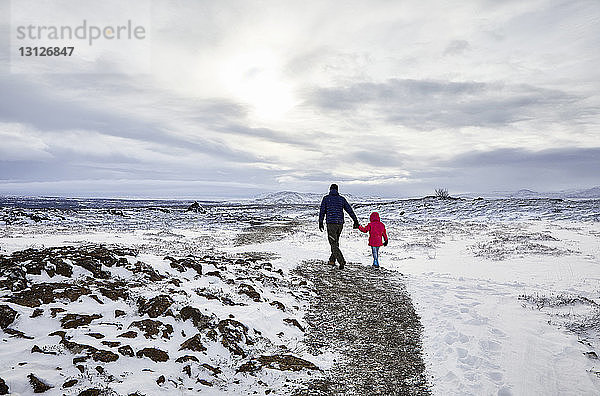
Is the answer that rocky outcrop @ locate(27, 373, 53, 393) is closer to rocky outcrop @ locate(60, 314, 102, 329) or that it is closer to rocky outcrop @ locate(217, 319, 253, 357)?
rocky outcrop @ locate(60, 314, 102, 329)

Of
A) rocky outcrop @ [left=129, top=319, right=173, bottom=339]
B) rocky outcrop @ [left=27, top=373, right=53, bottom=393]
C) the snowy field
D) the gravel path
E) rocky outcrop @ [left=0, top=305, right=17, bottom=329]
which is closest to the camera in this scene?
rocky outcrop @ [left=27, top=373, right=53, bottom=393]

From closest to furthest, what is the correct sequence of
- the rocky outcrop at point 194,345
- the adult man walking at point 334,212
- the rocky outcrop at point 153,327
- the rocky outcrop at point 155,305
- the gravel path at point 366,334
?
1. the gravel path at point 366,334
2. the rocky outcrop at point 194,345
3. the rocky outcrop at point 153,327
4. the rocky outcrop at point 155,305
5. the adult man walking at point 334,212

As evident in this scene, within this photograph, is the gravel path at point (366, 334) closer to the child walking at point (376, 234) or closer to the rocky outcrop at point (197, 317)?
the child walking at point (376, 234)

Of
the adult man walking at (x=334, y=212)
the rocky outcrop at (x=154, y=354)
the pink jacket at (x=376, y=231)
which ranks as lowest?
the rocky outcrop at (x=154, y=354)

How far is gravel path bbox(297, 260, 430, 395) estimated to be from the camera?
5377mm

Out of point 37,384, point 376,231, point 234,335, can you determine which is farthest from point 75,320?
point 376,231

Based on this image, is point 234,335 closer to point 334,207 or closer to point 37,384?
point 37,384

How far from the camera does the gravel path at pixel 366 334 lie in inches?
212

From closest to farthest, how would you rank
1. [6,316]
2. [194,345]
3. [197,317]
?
[6,316] < [194,345] < [197,317]

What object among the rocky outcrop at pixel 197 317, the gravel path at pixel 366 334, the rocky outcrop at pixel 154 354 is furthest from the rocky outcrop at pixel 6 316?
the gravel path at pixel 366 334

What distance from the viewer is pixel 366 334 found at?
23.9 ft

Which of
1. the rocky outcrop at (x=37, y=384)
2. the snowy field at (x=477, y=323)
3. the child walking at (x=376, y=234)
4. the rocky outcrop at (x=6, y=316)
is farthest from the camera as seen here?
the child walking at (x=376, y=234)

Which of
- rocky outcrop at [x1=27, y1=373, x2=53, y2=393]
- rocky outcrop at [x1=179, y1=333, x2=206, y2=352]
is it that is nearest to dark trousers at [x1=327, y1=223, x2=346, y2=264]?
rocky outcrop at [x1=179, y1=333, x2=206, y2=352]

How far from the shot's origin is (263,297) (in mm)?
9008
